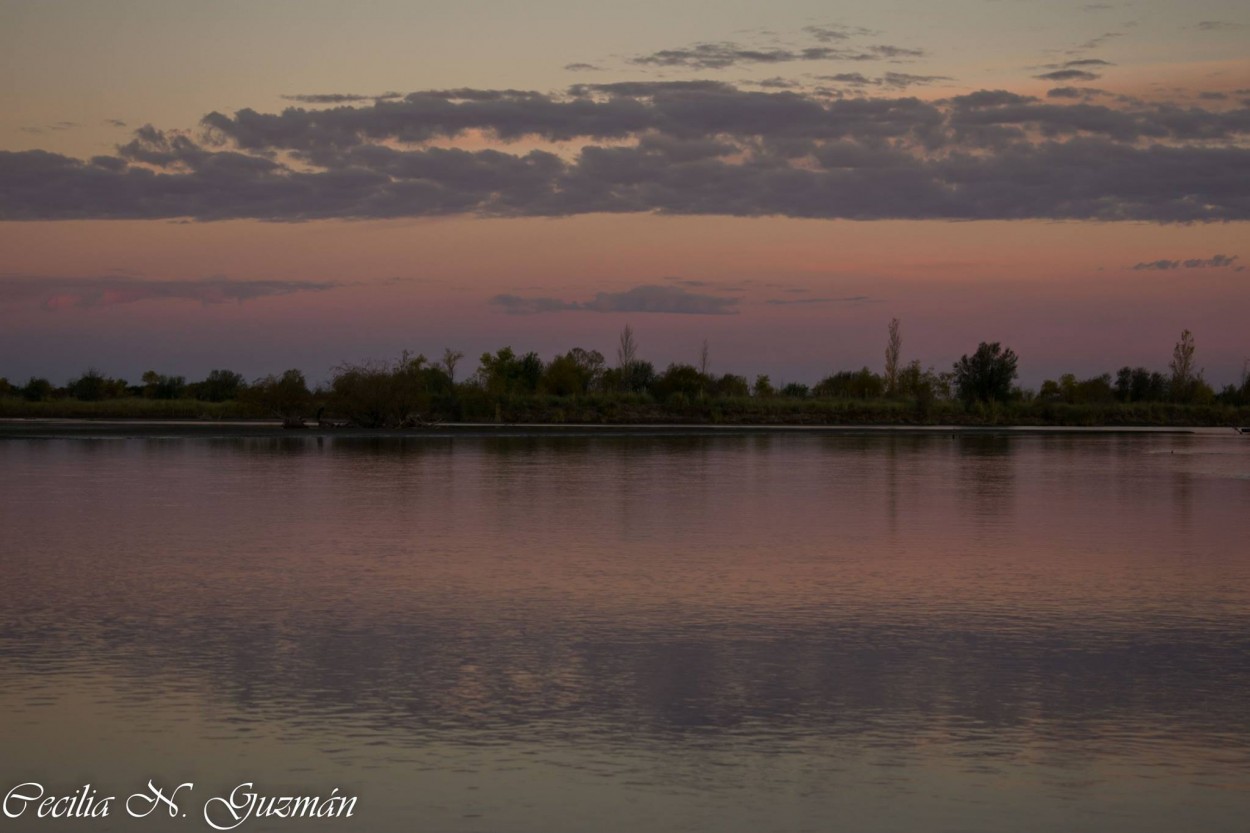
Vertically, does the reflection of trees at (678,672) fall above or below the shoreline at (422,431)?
below

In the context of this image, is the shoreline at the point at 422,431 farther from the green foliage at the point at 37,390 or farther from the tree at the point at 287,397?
the green foliage at the point at 37,390

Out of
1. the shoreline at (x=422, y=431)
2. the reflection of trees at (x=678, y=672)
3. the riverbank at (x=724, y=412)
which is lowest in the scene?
the reflection of trees at (x=678, y=672)

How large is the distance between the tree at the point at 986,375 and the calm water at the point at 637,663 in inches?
2421

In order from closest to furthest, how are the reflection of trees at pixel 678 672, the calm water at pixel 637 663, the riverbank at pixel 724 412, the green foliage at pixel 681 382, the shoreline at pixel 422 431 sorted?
the calm water at pixel 637 663
the reflection of trees at pixel 678 672
the shoreline at pixel 422 431
the riverbank at pixel 724 412
the green foliage at pixel 681 382

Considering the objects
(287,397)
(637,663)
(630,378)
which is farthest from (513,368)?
(637,663)

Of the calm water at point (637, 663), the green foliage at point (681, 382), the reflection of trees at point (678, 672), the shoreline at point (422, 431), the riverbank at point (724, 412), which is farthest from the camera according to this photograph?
the green foliage at point (681, 382)

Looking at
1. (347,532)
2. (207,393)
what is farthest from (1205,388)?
(347,532)

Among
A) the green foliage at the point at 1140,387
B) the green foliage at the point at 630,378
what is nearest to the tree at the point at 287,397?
the green foliage at the point at 630,378

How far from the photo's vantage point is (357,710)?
787 cm

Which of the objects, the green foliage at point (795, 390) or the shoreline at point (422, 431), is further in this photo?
the green foliage at point (795, 390)

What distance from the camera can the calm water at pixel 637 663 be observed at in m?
6.49

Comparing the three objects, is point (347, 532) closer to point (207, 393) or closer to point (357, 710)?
point (357, 710)

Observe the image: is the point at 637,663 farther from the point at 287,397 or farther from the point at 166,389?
the point at 166,389

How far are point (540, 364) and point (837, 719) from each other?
79140 mm
